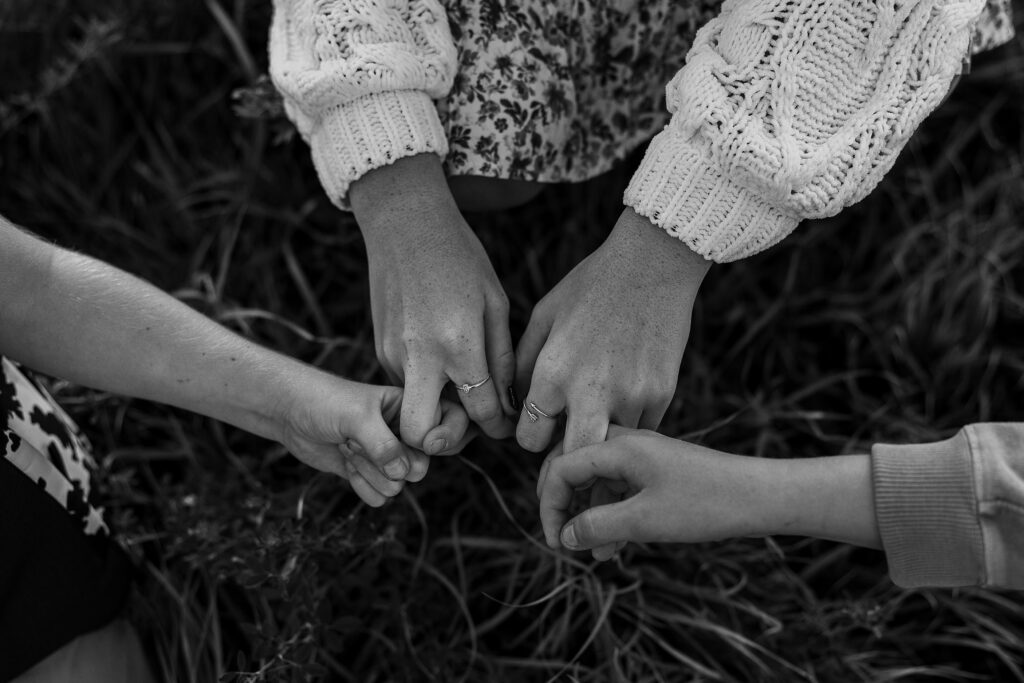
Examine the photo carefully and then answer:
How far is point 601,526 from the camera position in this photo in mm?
935

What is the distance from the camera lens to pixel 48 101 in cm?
155

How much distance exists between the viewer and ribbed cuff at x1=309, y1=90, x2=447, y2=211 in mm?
979

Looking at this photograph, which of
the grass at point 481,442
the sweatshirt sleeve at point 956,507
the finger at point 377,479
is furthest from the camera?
the grass at point 481,442

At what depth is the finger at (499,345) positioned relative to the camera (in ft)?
3.35

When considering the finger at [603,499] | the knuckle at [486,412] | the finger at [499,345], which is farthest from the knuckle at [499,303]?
the finger at [603,499]

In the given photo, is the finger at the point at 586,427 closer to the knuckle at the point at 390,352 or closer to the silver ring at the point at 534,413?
the silver ring at the point at 534,413

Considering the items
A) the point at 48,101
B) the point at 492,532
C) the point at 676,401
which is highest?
the point at 48,101

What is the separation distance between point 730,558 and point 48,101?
1.37 meters

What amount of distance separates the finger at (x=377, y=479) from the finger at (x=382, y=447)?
0.03 metres

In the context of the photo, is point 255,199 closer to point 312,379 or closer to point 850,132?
point 312,379

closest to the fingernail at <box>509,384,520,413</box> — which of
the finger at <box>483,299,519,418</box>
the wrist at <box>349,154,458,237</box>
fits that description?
the finger at <box>483,299,519,418</box>

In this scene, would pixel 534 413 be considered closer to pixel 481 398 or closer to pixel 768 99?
pixel 481 398

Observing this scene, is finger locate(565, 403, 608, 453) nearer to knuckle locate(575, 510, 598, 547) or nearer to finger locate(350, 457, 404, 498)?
knuckle locate(575, 510, 598, 547)

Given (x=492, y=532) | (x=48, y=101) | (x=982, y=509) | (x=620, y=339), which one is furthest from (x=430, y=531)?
(x=48, y=101)
